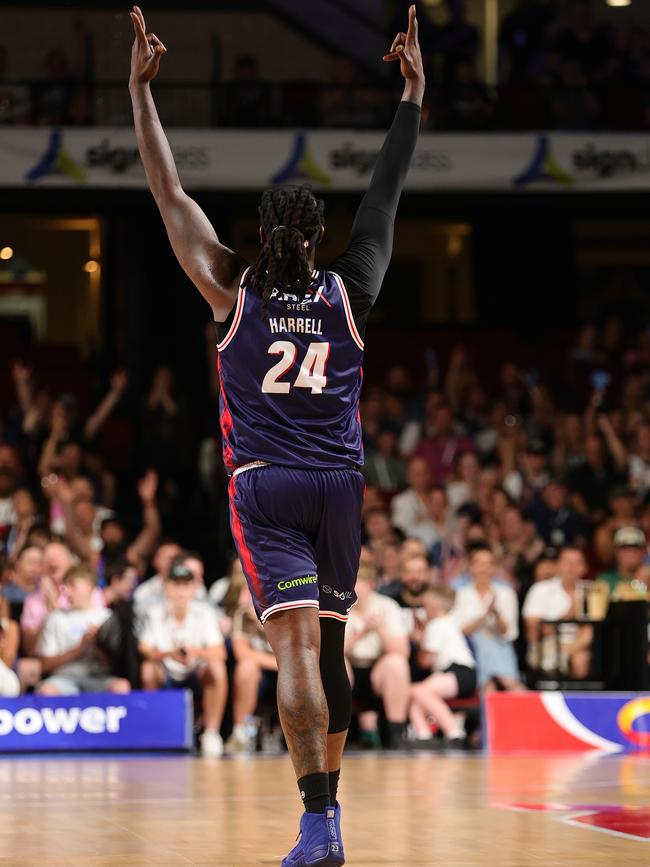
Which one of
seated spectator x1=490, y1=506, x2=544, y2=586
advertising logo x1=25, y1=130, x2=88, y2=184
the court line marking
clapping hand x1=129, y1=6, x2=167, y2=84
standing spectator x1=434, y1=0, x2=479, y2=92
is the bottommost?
the court line marking

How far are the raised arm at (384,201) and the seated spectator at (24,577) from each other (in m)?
7.57

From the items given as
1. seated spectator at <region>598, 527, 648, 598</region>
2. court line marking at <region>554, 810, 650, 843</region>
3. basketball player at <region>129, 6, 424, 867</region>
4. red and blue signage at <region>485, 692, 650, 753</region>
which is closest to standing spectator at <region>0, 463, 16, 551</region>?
red and blue signage at <region>485, 692, 650, 753</region>

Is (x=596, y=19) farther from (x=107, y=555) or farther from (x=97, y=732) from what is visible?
(x=97, y=732)

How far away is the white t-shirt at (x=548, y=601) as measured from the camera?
12.8 meters

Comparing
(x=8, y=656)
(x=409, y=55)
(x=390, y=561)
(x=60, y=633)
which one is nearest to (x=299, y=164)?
Result: (x=390, y=561)

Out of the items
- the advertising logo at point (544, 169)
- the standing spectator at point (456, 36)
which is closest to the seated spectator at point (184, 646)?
the advertising logo at point (544, 169)

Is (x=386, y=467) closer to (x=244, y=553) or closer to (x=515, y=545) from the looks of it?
(x=515, y=545)

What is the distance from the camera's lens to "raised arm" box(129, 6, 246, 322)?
5.02 m

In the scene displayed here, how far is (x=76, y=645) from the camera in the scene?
1186 centimetres

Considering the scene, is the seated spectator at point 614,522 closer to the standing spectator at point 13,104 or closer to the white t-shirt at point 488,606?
the white t-shirt at point 488,606

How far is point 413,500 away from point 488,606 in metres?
2.81

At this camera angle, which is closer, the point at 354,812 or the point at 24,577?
the point at 354,812

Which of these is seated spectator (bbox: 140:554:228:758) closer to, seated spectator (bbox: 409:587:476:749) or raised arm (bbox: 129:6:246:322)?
seated spectator (bbox: 409:587:476:749)

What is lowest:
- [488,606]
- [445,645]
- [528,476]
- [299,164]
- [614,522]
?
[445,645]
